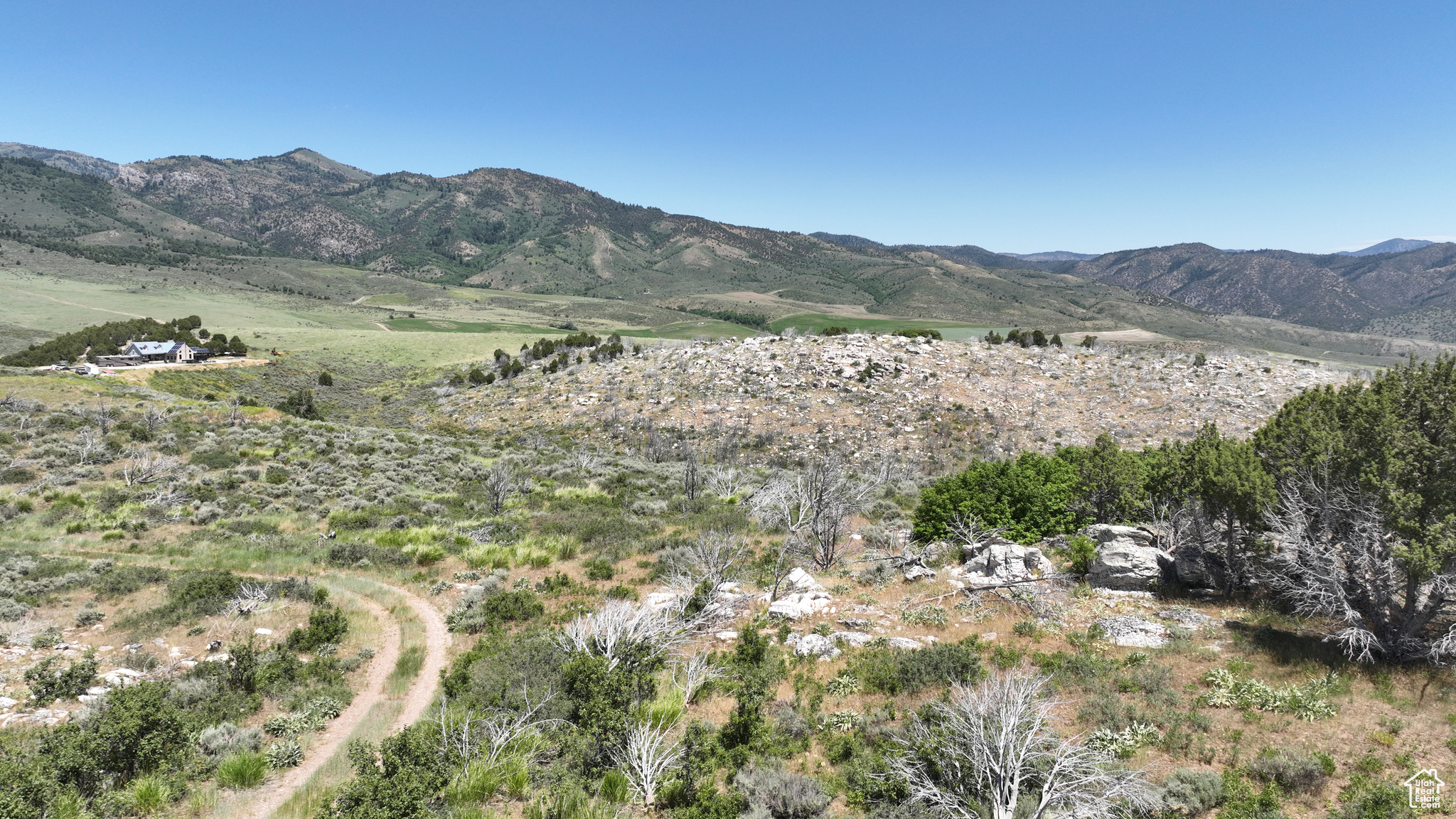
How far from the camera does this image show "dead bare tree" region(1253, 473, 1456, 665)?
7.95m

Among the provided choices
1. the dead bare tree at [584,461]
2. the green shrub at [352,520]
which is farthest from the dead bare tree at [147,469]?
the dead bare tree at [584,461]

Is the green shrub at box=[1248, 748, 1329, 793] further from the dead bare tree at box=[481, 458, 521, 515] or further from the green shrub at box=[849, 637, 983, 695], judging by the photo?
the dead bare tree at box=[481, 458, 521, 515]

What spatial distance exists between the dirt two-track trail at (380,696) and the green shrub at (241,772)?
6.9 inches

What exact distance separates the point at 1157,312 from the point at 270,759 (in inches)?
8579

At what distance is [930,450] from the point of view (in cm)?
3381

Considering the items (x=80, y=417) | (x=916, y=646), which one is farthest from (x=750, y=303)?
(x=916, y=646)

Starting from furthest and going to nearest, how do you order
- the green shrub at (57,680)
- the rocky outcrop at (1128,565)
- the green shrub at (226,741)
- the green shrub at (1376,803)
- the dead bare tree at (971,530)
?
1. the dead bare tree at (971,530)
2. the rocky outcrop at (1128,565)
3. the green shrub at (57,680)
4. the green shrub at (226,741)
5. the green shrub at (1376,803)

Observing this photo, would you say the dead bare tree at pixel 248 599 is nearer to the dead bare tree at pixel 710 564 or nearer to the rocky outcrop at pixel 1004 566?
the dead bare tree at pixel 710 564

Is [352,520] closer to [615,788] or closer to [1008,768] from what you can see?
[615,788]

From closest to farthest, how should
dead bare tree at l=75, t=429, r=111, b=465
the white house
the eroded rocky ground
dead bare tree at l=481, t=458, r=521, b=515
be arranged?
dead bare tree at l=481, t=458, r=521, b=515, dead bare tree at l=75, t=429, r=111, b=465, the eroded rocky ground, the white house

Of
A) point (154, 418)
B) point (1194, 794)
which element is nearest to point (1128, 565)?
point (1194, 794)
